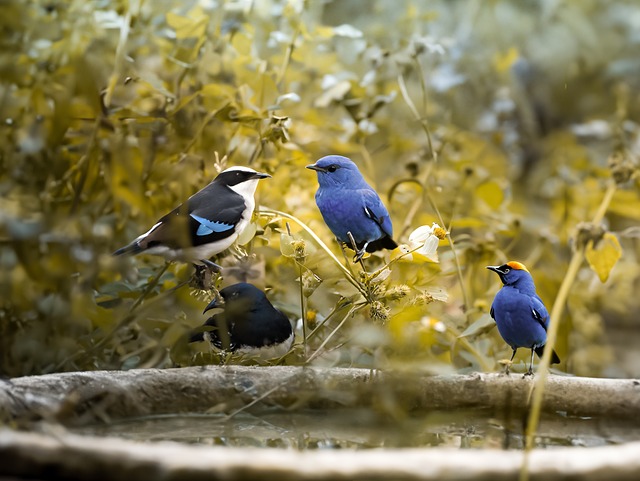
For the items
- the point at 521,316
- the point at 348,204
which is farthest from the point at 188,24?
the point at 521,316

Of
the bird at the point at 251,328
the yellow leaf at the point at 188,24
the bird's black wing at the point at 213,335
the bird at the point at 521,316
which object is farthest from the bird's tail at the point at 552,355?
the yellow leaf at the point at 188,24

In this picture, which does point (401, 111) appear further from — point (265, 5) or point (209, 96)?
point (209, 96)

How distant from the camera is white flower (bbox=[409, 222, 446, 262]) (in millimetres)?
1750

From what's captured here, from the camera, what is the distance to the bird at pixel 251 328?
1.91m

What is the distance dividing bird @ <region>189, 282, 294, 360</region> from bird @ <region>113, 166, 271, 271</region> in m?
0.18

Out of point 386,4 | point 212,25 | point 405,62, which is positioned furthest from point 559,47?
point 212,25

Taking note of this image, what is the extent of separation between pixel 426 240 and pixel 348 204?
7.9 inches

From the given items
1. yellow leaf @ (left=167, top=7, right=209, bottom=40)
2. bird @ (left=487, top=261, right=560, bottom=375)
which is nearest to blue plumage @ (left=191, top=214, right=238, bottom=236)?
bird @ (left=487, top=261, right=560, bottom=375)

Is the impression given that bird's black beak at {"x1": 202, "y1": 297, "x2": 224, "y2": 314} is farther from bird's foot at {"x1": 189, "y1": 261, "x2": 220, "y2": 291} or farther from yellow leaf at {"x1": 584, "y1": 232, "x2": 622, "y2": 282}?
yellow leaf at {"x1": 584, "y1": 232, "x2": 622, "y2": 282}

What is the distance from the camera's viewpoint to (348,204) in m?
1.86

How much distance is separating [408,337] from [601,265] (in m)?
0.58

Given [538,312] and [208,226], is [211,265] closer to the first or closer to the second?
[208,226]

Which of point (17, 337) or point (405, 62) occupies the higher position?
point (405, 62)

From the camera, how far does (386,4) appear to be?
4.30m
